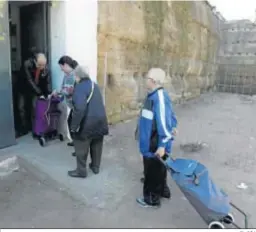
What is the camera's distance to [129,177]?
450cm

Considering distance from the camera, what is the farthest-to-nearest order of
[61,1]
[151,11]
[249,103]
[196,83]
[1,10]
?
[196,83], [249,103], [151,11], [61,1], [1,10]

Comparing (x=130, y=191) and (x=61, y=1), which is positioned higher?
(x=61, y=1)

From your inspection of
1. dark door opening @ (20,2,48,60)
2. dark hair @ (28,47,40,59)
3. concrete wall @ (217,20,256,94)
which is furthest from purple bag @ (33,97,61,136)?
concrete wall @ (217,20,256,94)

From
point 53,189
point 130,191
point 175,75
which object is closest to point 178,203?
point 130,191

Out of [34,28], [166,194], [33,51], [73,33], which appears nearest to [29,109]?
[33,51]

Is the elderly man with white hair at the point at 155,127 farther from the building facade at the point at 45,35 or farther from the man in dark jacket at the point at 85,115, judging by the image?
the building facade at the point at 45,35

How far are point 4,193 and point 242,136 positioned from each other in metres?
4.95

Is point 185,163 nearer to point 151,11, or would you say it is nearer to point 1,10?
point 1,10

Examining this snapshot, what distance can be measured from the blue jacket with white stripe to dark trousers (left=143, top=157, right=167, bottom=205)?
0.13 meters

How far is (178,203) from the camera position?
387 cm

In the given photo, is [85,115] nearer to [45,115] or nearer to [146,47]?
[45,115]

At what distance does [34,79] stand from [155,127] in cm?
280

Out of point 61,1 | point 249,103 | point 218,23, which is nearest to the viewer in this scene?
point 61,1

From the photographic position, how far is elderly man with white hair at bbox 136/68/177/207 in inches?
134
